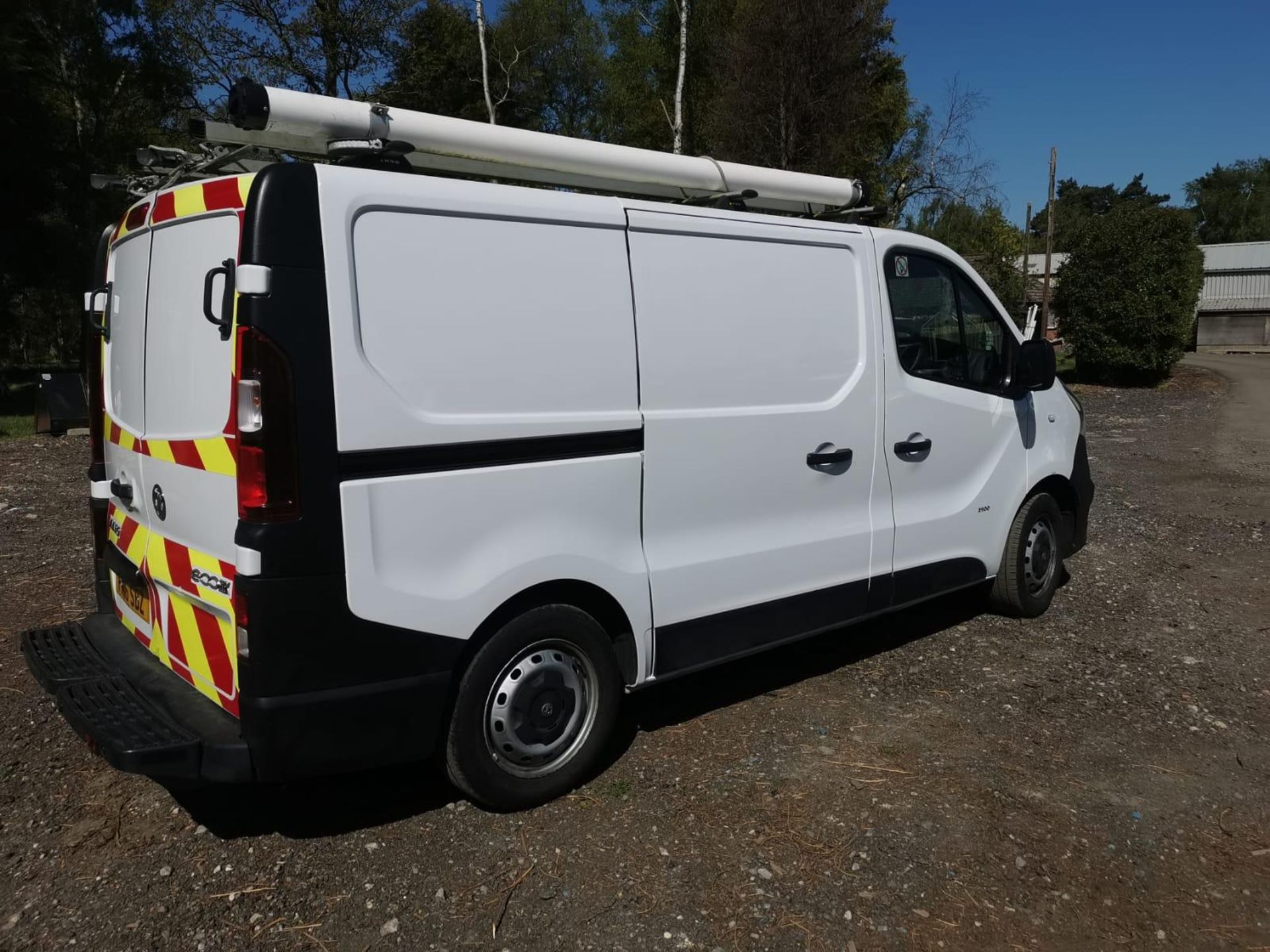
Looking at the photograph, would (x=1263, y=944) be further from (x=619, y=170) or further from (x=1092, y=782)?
(x=619, y=170)

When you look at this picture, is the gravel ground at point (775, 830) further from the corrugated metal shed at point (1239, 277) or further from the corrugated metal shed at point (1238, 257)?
the corrugated metal shed at point (1238, 257)

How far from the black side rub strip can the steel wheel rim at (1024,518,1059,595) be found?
3.07 meters

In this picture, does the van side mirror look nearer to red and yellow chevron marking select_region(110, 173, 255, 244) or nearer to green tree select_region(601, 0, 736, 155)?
red and yellow chevron marking select_region(110, 173, 255, 244)

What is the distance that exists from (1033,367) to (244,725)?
423 centimetres

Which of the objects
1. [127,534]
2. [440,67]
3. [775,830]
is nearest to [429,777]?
[775,830]

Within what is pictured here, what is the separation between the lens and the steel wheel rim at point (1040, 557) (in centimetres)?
549

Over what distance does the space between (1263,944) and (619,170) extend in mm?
3519

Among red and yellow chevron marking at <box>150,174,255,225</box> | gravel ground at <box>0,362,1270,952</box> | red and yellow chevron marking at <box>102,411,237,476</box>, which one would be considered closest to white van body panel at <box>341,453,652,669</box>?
red and yellow chevron marking at <box>102,411,237,476</box>

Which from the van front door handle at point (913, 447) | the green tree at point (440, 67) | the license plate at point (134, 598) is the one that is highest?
the green tree at point (440, 67)

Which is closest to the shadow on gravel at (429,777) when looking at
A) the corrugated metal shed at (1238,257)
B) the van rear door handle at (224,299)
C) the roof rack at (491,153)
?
the van rear door handle at (224,299)

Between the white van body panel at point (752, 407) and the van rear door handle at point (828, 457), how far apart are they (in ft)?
0.10

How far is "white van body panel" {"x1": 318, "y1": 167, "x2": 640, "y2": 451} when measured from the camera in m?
2.81

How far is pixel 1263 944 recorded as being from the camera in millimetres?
2768

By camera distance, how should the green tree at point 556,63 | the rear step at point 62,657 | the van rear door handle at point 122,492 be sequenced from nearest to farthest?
the rear step at point 62,657 < the van rear door handle at point 122,492 < the green tree at point 556,63
